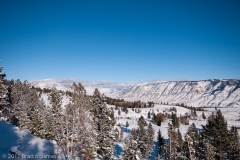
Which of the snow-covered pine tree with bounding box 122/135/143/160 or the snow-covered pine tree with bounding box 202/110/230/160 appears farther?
the snow-covered pine tree with bounding box 202/110/230/160

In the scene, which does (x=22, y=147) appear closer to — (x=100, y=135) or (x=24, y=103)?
(x=100, y=135)

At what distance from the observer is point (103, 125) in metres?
26.2

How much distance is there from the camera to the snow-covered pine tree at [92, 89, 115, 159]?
2585cm

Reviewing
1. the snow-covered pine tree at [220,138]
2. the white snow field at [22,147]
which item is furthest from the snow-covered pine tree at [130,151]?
the snow-covered pine tree at [220,138]

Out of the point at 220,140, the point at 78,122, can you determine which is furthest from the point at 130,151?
the point at 220,140

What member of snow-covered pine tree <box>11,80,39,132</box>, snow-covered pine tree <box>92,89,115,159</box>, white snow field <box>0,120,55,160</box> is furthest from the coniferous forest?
snow-covered pine tree <box>11,80,39,132</box>

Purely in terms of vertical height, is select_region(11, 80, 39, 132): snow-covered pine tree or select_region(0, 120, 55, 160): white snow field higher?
select_region(11, 80, 39, 132): snow-covered pine tree

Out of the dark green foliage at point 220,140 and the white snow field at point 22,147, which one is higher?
the dark green foliage at point 220,140

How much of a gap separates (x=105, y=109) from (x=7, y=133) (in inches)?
810

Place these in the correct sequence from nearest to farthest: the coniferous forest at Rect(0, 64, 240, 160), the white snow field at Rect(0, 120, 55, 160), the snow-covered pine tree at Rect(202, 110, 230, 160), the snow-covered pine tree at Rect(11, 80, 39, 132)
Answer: the coniferous forest at Rect(0, 64, 240, 160)
the white snow field at Rect(0, 120, 55, 160)
the snow-covered pine tree at Rect(202, 110, 230, 160)
the snow-covered pine tree at Rect(11, 80, 39, 132)

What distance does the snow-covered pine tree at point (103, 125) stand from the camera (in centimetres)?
2585

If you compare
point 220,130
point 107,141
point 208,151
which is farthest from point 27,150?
point 220,130

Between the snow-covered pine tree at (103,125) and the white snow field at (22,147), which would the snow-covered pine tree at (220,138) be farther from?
the white snow field at (22,147)

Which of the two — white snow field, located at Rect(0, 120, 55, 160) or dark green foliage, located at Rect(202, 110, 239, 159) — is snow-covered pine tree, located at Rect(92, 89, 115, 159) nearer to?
white snow field, located at Rect(0, 120, 55, 160)
